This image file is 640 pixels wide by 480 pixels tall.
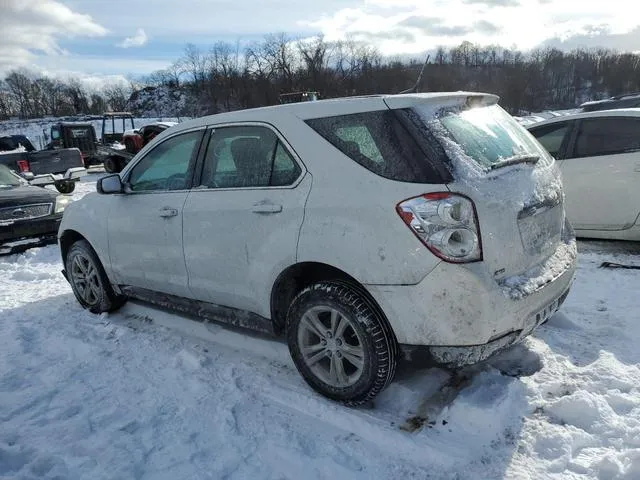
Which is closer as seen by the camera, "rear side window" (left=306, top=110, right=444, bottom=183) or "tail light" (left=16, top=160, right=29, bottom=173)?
"rear side window" (left=306, top=110, right=444, bottom=183)

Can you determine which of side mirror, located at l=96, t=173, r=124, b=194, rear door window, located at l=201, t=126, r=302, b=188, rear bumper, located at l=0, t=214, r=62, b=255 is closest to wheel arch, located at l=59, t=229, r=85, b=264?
side mirror, located at l=96, t=173, r=124, b=194

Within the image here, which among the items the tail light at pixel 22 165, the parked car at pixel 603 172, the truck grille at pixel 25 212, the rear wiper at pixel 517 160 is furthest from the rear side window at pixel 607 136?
the tail light at pixel 22 165

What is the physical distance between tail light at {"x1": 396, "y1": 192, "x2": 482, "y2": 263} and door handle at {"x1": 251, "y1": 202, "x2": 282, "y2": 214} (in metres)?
0.87

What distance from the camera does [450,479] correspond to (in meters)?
2.42

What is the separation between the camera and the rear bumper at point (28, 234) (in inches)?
277

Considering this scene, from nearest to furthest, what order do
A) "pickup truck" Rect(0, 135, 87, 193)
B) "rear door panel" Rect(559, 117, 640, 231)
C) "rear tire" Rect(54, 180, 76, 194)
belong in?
"rear door panel" Rect(559, 117, 640, 231) < "pickup truck" Rect(0, 135, 87, 193) < "rear tire" Rect(54, 180, 76, 194)

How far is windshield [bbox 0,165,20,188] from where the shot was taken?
26.7 feet

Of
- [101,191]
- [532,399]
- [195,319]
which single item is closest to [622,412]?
[532,399]

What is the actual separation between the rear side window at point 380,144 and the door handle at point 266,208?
1.69 ft

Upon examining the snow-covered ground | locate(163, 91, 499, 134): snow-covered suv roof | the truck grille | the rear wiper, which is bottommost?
the snow-covered ground

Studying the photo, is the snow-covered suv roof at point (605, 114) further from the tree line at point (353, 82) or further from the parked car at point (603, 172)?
the tree line at point (353, 82)

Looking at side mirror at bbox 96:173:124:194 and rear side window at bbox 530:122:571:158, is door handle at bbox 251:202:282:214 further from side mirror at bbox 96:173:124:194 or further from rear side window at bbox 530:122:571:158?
rear side window at bbox 530:122:571:158

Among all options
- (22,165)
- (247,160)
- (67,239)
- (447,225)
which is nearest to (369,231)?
(447,225)

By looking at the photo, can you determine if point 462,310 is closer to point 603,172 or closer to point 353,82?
point 603,172
